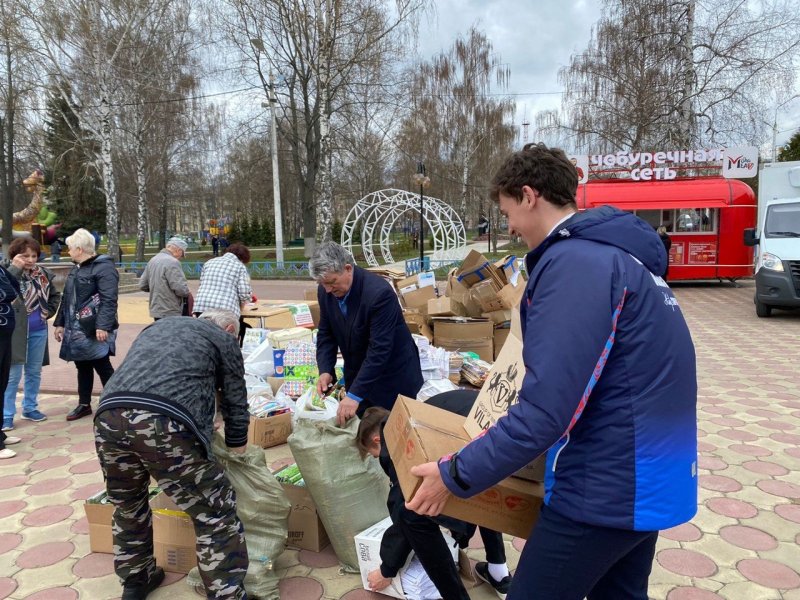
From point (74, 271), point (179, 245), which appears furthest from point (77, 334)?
point (179, 245)

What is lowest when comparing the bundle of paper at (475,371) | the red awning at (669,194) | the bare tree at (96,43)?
the bundle of paper at (475,371)

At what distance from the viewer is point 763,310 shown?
34.0 feet

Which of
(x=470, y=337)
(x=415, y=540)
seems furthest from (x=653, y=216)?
(x=415, y=540)

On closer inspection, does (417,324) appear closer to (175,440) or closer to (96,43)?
(175,440)

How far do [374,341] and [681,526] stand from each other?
2.15 meters

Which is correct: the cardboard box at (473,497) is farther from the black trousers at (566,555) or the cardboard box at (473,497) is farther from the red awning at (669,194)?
the red awning at (669,194)

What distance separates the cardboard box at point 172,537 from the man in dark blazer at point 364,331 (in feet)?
3.11

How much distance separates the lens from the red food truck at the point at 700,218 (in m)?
14.9

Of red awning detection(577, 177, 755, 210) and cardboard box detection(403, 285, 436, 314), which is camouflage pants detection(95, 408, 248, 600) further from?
red awning detection(577, 177, 755, 210)

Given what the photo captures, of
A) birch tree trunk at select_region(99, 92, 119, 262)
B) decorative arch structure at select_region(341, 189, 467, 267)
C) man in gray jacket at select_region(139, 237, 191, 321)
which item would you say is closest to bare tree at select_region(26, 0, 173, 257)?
birch tree trunk at select_region(99, 92, 119, 262)

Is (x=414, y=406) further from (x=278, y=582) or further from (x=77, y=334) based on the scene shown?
(x=77, y=334)

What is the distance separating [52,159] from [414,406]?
3901 centimetres

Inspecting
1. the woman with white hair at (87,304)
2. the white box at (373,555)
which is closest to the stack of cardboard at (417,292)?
the woman with white hair at (87,304)

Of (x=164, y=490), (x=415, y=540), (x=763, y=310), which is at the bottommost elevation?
(x=763, y=310)
